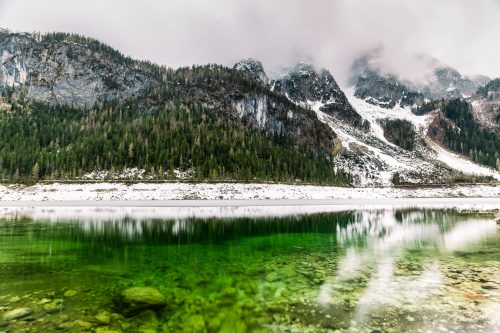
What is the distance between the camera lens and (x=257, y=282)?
15.8 m

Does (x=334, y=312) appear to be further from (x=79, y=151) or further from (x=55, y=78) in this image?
(x=55, y=78)

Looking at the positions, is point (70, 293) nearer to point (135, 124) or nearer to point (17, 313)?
point (17, 313)

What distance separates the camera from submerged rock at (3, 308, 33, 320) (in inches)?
444

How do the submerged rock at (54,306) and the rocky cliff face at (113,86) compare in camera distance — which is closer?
the submerged rock at (54,306)

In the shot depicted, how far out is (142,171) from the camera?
110000mm

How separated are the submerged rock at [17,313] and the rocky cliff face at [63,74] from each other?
188997mm

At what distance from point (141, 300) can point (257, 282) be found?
576 centimetres

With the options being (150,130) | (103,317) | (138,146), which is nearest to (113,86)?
(150,130)

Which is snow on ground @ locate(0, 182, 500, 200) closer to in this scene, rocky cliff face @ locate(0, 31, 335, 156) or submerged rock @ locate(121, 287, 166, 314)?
submerged rock @ locate(121, 287, 166, 314)

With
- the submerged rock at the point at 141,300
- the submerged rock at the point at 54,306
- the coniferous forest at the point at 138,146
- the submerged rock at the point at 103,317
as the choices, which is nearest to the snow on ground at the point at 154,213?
the submerged rock at the point at 54,306

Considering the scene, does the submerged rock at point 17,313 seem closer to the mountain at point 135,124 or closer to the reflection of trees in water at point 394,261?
the reflection of trees in water at point 394,261

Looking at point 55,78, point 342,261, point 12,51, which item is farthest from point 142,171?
point 12,51

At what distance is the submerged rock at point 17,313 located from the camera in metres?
11.3

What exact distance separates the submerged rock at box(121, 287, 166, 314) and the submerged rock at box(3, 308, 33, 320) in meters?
3.32
